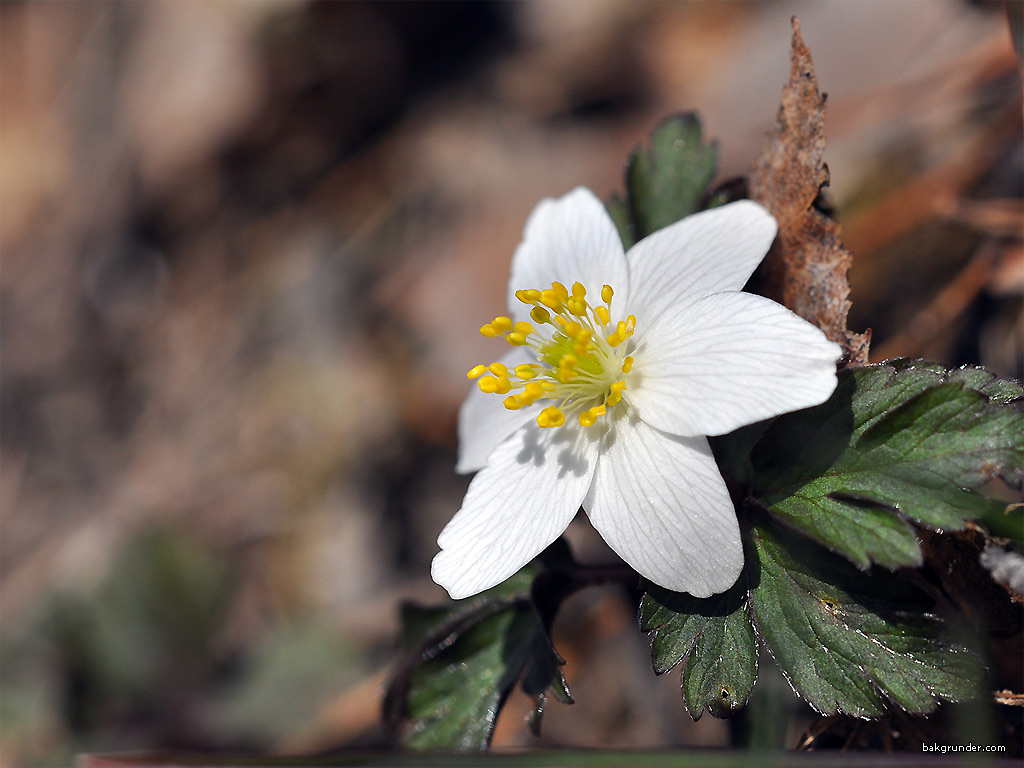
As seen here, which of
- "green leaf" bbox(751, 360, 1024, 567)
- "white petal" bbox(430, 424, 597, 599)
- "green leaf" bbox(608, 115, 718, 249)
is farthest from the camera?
"green leaf" bbox(608, 115, 718, 249)

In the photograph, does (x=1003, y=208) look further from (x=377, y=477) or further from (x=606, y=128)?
(x=377, y=477)

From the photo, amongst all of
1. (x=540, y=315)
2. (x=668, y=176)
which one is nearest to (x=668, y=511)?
(x=540, y=315)

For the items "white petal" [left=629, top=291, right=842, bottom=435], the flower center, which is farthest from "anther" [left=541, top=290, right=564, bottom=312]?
"white petal" [left=629, top=291, right=842, bottom=435]

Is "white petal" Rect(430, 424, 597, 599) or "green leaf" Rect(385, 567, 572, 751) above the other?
"white petal" Rect(430, 424, 597, 599)

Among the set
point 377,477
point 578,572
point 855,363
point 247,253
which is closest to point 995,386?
point 855,363

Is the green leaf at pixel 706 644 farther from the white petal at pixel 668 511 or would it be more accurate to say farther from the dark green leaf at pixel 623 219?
the dark green leaf at pixel 623 219

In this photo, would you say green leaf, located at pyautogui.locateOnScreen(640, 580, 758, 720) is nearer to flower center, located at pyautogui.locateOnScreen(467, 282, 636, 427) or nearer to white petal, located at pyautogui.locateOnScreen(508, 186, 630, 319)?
flower center, located at pyautogui.locateOnScreen(467, 282, 636, 427)
